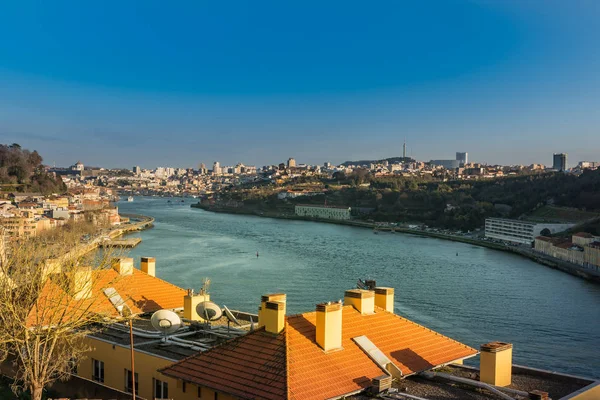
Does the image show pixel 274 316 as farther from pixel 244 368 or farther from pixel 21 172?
pixel 21 172

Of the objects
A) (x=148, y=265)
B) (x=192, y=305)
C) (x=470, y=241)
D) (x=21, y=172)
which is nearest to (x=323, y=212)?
(x=470, y=241)

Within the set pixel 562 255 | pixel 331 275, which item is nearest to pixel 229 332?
pixel 331 275

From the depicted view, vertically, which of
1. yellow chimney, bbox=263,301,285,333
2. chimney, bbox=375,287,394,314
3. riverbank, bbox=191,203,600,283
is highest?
yellow chimney, bbox=263,301,285,333

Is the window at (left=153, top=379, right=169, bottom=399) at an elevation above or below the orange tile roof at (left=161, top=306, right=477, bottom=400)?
below

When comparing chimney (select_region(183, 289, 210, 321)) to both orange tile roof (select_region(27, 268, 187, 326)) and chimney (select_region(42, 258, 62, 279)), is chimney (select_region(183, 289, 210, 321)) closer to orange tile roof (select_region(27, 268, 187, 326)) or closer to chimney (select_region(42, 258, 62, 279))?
orange tile roof (select_region(27, 268, 187, 326))

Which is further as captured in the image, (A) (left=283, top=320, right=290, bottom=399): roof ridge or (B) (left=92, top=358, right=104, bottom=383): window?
(B) (left=92, top=358, right=104, bottom=383): window

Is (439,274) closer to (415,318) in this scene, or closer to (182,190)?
(415,318)

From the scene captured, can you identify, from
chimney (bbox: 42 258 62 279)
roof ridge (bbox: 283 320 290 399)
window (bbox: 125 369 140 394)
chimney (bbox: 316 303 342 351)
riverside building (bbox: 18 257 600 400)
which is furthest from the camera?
chimney (bbox: 42 258 62 279)

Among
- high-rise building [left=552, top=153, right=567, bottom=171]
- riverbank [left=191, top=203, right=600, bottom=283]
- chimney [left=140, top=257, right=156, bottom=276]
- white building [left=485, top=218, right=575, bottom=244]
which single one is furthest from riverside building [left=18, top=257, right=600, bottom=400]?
high-rise building [left=552, top=153, right=567, bottom=171]
